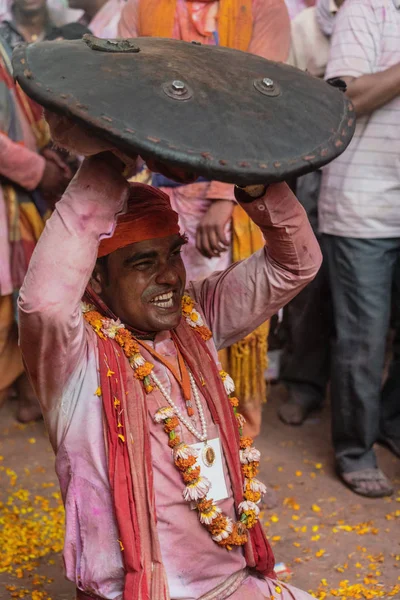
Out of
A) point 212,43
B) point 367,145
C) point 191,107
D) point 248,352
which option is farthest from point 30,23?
point 191,107

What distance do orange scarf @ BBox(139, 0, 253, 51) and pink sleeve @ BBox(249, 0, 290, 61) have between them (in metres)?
0.04

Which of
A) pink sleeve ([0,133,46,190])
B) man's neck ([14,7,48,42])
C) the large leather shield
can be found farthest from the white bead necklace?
man's neck ([14,7,48,42])

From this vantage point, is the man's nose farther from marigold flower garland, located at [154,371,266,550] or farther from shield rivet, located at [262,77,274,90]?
shield rivet, located at [262,77,274,90]

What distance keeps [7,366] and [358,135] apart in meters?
2.30

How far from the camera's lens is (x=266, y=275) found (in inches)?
104

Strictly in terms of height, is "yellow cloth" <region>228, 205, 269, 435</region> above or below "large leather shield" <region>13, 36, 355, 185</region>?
below

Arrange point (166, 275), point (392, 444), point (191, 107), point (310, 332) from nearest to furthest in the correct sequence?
point (191, 107) < point (166, 275) < point (392, 444) < point (310, 332)

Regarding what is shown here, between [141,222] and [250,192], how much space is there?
0.38 m

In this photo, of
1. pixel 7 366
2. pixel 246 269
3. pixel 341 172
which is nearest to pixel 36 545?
pixel 7 366

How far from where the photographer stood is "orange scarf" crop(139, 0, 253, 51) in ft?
12.8

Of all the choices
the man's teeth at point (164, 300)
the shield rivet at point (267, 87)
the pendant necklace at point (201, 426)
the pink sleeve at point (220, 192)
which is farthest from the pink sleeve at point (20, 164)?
the shield rivet at point (267, 87)

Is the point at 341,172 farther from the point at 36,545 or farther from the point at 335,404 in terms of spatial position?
the point at 36,545

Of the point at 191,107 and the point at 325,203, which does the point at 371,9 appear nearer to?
the point at 325,203

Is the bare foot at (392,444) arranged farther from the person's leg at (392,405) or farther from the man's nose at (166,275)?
the man's nose at (166,275)
